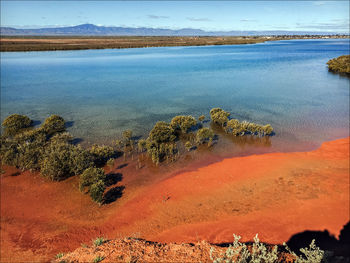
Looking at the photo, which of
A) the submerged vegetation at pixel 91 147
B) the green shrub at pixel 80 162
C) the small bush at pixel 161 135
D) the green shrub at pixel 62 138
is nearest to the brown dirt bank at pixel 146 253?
the submerged vegetation at pixel 91 147

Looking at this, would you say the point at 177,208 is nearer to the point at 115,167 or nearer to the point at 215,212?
the point at 215,212

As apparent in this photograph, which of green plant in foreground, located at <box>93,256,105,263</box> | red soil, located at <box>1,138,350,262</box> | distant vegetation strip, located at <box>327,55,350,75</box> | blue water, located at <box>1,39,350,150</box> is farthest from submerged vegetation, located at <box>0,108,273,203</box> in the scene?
distant vegetation strip, located at <box>327,55,350,75</box>

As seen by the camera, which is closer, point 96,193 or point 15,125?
point 96,193

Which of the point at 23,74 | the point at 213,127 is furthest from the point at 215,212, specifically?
the point at 23,74

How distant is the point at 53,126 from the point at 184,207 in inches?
659

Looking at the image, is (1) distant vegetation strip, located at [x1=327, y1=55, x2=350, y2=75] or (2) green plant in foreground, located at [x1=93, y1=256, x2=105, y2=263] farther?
(1) distant vegetation strip, located at [x1=327, y1=55, x2=350, y2=75]

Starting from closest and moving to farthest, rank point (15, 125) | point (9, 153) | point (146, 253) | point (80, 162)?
point (146, 253)
point (80, 162)
point (9, 153)
point (15, 125)

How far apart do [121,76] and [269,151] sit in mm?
39159

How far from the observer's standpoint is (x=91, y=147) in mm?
17781

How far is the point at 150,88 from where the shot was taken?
37594 millimetres

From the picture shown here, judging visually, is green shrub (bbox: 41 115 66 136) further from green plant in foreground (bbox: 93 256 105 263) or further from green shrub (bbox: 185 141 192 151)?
green plant in foreground (bbox: 93 256 105 263)

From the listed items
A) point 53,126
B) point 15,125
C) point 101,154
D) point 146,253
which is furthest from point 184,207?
point 15,125

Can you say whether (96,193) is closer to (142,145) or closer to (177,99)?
(142,145)

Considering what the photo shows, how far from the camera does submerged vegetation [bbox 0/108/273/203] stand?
44.4 feet
